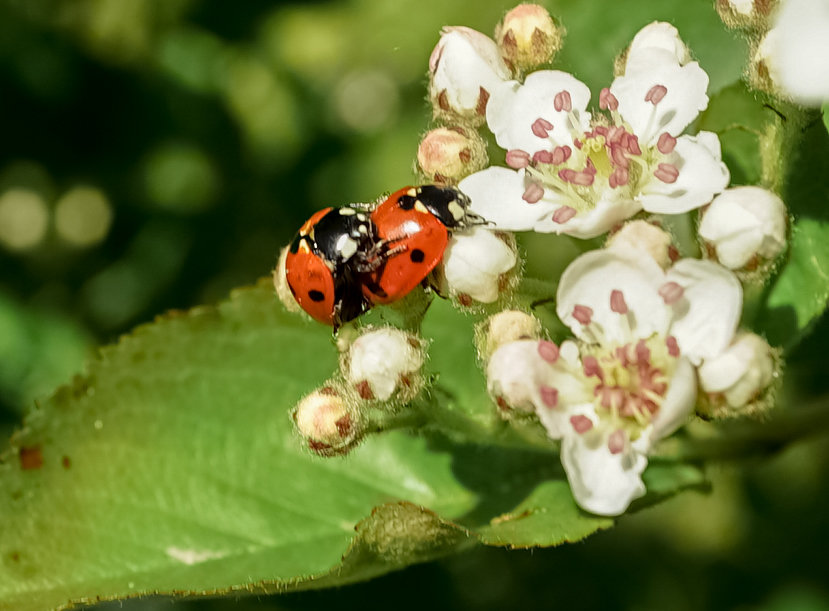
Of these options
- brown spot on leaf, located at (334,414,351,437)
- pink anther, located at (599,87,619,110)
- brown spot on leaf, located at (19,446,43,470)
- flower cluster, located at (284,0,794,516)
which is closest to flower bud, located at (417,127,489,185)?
flower cluster, located at (284,0,794,516)

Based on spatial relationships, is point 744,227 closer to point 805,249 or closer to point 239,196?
point 805,249

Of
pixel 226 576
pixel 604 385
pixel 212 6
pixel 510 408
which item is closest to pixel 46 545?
pixel 226 576

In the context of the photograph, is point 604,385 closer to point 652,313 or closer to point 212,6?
point 652,313

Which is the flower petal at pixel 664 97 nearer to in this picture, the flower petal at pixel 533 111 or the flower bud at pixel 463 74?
the flower petal at pixel 533 111

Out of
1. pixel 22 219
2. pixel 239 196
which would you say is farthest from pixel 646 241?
pixel 22 219

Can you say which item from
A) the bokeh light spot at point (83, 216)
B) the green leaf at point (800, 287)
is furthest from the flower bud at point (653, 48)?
the bokeh light spot at point (83, 216)
